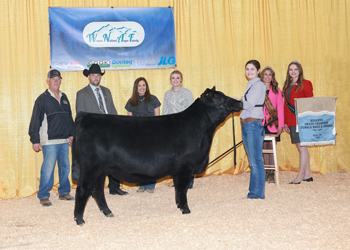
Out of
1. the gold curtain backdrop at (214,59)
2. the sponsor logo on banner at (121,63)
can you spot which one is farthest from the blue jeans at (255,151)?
the sponsor logo on banner at (121,63)

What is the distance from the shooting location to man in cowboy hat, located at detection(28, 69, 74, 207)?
450cm

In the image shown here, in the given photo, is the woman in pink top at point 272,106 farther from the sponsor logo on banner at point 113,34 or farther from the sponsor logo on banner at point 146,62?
the sponsor logo on banner at point 113,34

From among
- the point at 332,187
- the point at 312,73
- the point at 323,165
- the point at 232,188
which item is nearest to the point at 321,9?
the point at 312,73

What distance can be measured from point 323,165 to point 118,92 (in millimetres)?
3957

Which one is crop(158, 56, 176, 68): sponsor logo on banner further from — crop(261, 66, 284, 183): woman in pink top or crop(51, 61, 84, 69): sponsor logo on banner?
crop(261, 66, 284, 183): woman in pink top

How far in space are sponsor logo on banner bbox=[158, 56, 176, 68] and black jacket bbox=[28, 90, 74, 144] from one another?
1.84 metres

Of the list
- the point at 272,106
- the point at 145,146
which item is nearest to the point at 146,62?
the point at 272,106

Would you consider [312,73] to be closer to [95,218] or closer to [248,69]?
[248,69]

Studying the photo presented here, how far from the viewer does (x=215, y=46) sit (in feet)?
19.5

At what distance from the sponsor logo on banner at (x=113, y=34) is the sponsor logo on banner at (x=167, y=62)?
47 cm

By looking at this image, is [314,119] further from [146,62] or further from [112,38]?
[112,38]

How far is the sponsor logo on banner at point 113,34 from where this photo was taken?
17.8 feet

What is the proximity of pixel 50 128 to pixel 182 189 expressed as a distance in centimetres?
207

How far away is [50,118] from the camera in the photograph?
455 cm
